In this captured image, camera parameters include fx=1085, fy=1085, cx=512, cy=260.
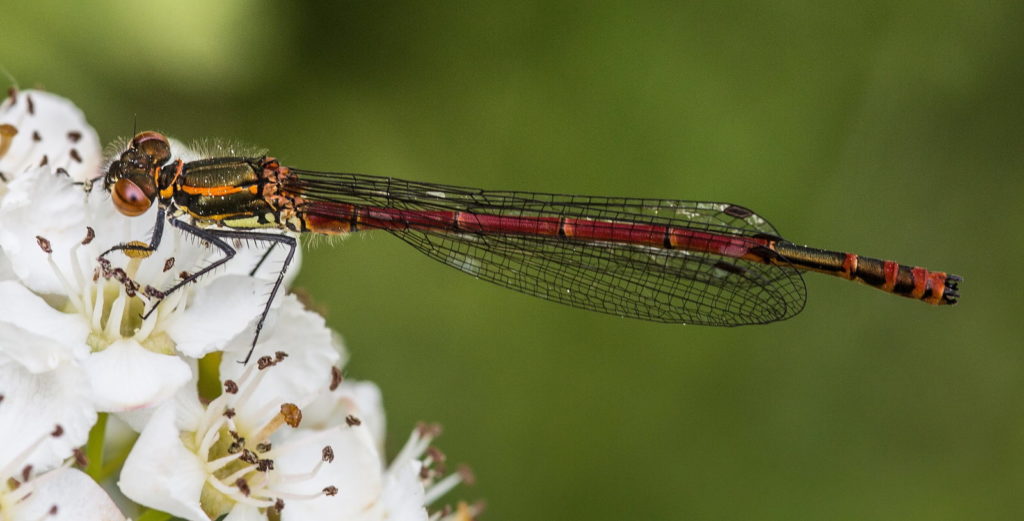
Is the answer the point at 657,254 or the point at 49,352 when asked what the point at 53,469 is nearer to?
the point at 49,352

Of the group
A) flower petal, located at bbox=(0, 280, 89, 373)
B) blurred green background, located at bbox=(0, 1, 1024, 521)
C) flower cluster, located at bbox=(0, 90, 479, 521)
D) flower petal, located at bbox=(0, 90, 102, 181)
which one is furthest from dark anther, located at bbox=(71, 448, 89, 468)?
blurred green background, located at bbox=(0, 1, 1024, 521)

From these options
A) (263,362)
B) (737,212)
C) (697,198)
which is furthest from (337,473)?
(697,198)

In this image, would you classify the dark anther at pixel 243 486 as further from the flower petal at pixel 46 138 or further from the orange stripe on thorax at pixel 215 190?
the flower petal at pixel 46 138

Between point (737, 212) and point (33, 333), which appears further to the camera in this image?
point (737, 212)

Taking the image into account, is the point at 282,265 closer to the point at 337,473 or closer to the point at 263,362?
the point at 263,362

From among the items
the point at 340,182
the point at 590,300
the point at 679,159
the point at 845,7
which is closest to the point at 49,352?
the point at 340,182

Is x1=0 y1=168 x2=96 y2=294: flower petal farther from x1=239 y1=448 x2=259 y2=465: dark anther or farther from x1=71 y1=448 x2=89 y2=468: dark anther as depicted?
x1=239 y1=448 x2=259 y2=465: dark anther

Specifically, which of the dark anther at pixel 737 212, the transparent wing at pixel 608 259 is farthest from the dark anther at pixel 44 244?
the dark anther at pixel 737 212
